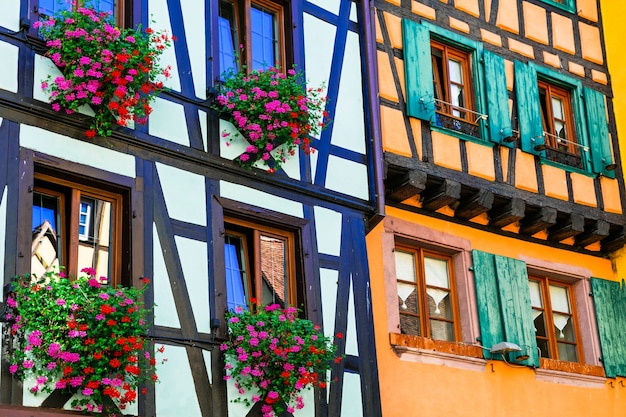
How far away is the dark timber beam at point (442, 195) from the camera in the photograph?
13.1 m

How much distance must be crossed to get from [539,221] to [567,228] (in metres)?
0.48

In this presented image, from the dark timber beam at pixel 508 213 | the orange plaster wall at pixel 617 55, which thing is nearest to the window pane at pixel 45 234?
the dark timber beam at pixel 508 213

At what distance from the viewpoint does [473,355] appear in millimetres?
12898

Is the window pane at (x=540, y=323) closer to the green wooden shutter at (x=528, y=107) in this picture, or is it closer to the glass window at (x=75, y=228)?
the green wooden shutter at (x=528, y=107)

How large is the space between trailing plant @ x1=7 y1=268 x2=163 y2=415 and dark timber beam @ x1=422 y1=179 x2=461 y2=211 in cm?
472

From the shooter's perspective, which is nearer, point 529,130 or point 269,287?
point 269,287

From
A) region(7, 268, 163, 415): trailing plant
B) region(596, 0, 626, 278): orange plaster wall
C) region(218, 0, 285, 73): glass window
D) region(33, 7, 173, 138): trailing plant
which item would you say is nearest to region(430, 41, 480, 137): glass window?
region(218, 0, 285, 73): glass window

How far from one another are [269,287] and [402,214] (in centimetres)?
252

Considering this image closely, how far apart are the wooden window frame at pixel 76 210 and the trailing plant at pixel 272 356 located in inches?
41.4

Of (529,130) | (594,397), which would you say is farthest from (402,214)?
(594,397)

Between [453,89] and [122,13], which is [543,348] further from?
[122,13]

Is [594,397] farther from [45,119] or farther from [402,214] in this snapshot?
[45,119]

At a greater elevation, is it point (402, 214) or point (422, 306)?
point (402, 214)

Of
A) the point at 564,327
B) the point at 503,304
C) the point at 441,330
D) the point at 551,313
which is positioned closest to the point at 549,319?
the point at 551,313
